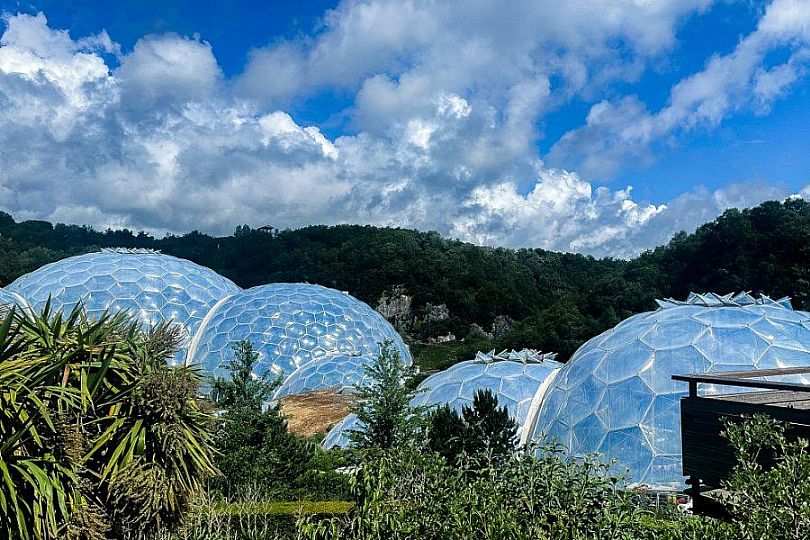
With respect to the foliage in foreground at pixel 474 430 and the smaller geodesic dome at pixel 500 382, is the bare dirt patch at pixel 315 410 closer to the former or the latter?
the smaller geodesic dome at pixel 500 382

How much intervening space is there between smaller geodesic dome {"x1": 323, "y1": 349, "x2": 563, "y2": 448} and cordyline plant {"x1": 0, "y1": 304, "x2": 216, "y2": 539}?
317 inches

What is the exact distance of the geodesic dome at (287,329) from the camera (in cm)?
2867

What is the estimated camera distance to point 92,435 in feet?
26.0

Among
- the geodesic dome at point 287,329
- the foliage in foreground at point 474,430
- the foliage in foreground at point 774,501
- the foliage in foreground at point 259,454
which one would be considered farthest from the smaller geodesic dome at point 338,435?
the foliage in foreground at point 774,501

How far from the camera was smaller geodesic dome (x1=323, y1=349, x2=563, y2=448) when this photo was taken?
53.4 feet

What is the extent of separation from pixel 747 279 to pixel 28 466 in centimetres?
4024

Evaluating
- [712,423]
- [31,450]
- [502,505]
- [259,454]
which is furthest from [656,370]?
[31,450]

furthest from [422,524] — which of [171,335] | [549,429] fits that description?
[549,429]

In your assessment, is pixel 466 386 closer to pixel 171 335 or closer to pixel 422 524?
pixel 171 335

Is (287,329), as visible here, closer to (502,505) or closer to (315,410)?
(315,410)

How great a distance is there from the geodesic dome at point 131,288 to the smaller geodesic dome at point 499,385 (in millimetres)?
14980

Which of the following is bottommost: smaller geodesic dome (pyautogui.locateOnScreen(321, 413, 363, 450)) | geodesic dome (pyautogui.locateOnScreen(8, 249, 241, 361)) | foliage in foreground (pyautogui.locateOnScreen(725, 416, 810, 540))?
smaller geodesic dome (pyautogui.locateOnScreen(321, 413, 363, 450))

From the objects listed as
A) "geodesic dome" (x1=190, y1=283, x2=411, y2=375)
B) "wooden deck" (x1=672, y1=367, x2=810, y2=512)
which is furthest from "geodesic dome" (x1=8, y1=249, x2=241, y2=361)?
"wooden deck" (x1=672, y1=367, x2=810, y2=512)

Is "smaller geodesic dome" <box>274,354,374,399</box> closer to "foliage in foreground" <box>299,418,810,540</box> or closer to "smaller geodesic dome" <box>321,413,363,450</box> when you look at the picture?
"smaller geodesic dome" <box>321,413,363,450</box>
